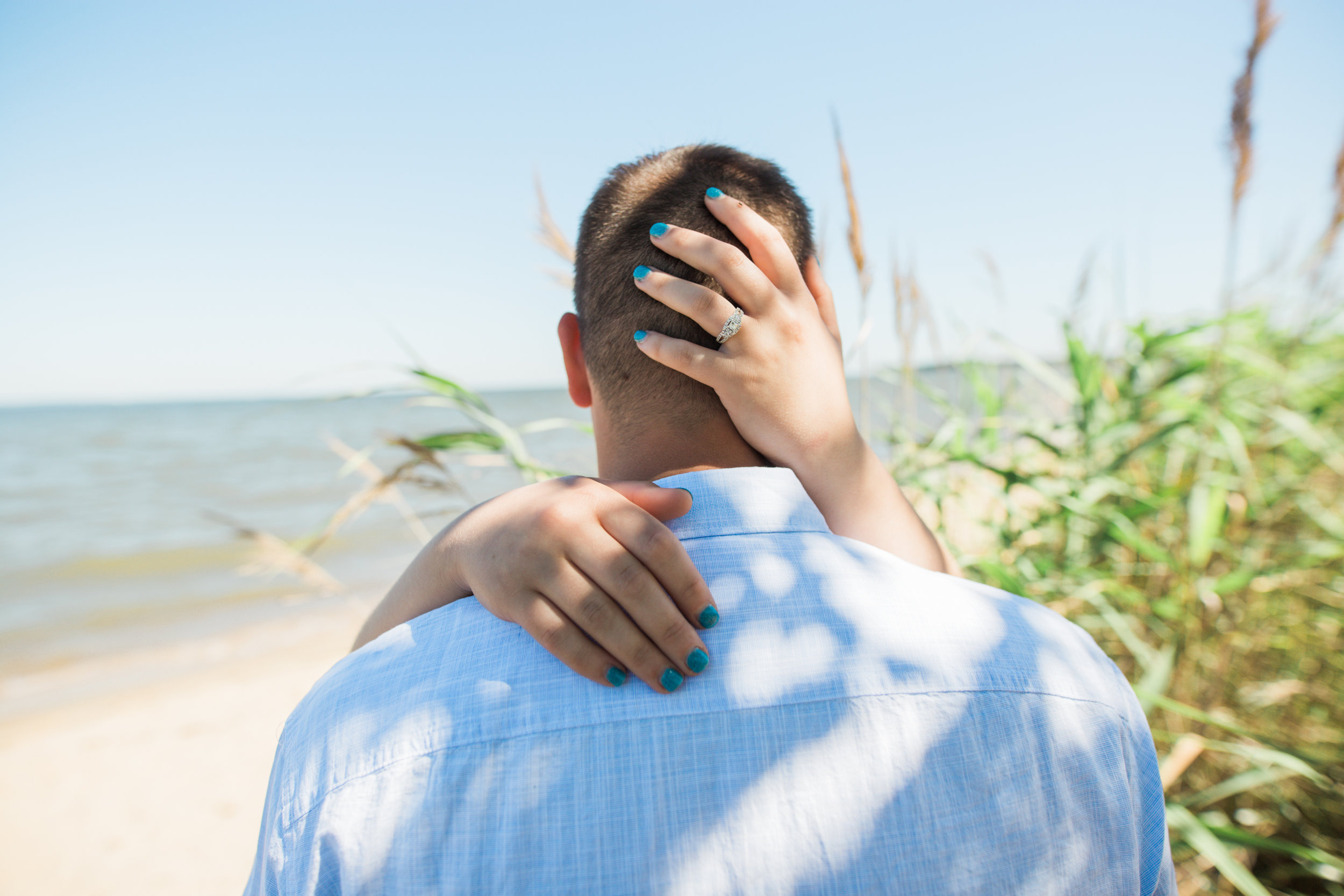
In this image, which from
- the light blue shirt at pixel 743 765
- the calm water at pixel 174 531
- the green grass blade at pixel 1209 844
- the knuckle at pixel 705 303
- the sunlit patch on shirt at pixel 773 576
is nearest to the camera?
the light blue shirt at pixel 743 765

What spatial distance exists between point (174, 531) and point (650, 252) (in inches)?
394

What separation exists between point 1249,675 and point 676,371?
2473mm

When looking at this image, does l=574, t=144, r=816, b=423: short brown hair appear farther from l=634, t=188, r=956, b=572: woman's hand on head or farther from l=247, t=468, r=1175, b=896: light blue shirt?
l=247, t=468, r=1175, b=896: light blue shirt

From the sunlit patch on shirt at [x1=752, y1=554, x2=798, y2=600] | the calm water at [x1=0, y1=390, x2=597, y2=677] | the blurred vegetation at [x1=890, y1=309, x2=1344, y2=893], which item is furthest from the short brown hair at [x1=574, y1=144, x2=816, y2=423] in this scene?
the blurred vegetation at [x1=890, y1=309, x2=1344, y2=893]

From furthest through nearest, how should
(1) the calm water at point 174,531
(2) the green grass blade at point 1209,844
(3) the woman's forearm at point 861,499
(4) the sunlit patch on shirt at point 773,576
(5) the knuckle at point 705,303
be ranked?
1. (1) the calm water at point 174,531
2. (2) the green grass blade at point 1209,844
3. (3) the woman's forearm at point 861,499
4. (5) the knuckle at point 705,303
5. (4) the sunlit patch on shirt at point 773,576

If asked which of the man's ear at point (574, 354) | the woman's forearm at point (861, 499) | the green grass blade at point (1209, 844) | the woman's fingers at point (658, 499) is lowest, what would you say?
the green grass blade at point (1209, 844)

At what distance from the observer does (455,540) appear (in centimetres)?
97

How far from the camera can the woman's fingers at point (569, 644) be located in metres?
0.71

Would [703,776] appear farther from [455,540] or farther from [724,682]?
[455,540]

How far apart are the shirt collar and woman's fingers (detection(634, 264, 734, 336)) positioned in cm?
23

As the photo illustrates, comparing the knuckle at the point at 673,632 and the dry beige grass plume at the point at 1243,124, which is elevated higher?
the dry beige grass plume at the point at 1243,124

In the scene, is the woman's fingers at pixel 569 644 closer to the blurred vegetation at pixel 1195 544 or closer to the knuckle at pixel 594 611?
the knuckle at pixel 594 611

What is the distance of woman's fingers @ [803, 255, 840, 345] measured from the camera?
1227 millimetres

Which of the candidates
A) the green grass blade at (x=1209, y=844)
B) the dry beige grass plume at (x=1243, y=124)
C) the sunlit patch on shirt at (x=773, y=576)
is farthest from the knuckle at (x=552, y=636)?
the dry beige grass plume at (x=1243, y=124)
